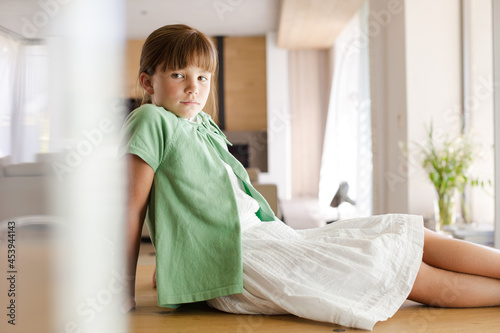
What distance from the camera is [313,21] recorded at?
6.97 m

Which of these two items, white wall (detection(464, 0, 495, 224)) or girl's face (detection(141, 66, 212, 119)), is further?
white wall (detection(464, 0, 495, 224))

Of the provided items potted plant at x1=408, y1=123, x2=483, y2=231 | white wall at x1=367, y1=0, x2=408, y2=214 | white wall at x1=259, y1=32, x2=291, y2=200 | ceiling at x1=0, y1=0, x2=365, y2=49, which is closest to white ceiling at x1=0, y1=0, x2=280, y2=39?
ceiling at x1=0, y1=0, x2=365, y2=49

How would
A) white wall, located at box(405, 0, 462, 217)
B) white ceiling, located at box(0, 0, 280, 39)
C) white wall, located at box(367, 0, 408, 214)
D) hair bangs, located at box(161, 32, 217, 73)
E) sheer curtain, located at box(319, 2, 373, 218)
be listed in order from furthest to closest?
white ceiling, located at box(0, 0, 280, 39) → sheer curtain, located at box(319, 2, 373, 218) → white wall, located at box(367, 0, 408, 214) → white wall, located at box(405, 0, 462, 217) → hair bangs, located at box(161, 32, 217, 73)

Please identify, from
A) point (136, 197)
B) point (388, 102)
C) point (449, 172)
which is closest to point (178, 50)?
point (136, 197)

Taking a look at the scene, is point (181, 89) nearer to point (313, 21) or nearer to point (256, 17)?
point (313, 21)

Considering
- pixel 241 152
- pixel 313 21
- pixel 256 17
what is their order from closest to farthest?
pixel 313 21 → pixel 256 17 → pixel 241 152

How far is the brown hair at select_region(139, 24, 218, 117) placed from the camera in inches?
45.3

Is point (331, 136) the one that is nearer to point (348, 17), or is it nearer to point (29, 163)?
point (348, 17)

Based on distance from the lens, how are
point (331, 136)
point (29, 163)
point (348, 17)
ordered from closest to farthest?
point (29, 163), point (348, 17), point (331, 136)

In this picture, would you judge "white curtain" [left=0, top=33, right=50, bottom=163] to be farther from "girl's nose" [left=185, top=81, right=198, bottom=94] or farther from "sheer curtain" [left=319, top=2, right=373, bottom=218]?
"sheer curtain" [left=319, top=2, right=373, bottom=218]

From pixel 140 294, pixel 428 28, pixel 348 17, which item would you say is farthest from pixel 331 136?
pixel 140 294

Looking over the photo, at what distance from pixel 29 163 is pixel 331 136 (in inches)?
294

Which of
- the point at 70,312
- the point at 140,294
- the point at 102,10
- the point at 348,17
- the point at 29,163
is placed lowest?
the point at 140,294

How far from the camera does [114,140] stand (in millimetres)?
447
